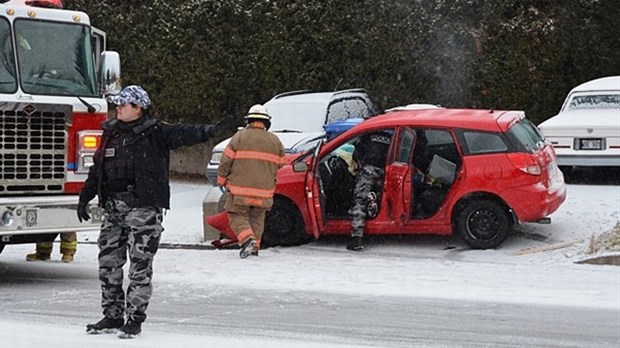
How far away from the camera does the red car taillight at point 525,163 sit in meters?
13.8

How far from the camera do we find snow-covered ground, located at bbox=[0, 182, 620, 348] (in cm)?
908

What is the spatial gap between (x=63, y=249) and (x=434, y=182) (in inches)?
169

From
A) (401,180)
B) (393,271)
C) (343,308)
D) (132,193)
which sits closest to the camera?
(132,193)

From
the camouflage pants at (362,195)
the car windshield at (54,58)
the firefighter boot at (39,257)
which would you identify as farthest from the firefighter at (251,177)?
the car windshield at (54,58)

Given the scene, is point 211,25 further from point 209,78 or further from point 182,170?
point 182,170

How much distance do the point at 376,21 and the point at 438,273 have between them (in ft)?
33.7

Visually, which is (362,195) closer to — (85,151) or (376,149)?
(376,149)

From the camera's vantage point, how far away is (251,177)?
45.1 feet

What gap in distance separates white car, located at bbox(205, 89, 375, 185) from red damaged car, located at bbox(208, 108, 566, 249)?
3.14m

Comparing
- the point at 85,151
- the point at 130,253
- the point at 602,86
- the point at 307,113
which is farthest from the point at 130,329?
the point at 602,86

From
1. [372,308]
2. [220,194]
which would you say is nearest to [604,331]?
[372,308]

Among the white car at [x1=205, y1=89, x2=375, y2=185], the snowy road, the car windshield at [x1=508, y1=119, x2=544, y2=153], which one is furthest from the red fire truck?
the white car at [x1=205, y1=89, x2=375, y2=185]

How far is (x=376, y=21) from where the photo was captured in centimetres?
2206

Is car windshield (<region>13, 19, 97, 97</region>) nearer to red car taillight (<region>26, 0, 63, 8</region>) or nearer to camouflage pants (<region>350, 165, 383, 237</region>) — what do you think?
red car taillight (<region>26, 0, 63, 8</region>)
